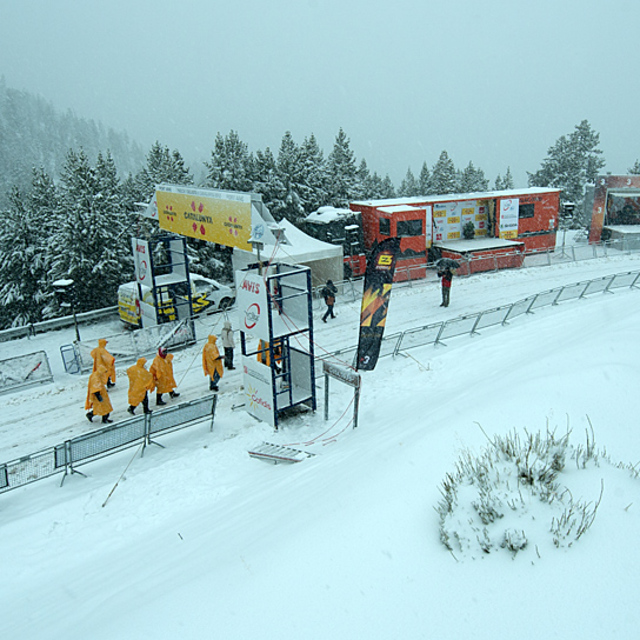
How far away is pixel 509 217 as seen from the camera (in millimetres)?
27297

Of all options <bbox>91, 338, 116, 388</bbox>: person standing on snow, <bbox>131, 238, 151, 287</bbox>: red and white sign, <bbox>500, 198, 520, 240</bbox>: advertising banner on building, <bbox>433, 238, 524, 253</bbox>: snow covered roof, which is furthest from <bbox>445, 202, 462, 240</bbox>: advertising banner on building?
<bbox>91, 338, 116, 388</bbox>: person standing on snow

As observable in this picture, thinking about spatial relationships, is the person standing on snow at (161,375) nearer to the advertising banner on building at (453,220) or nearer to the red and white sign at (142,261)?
the red and white sign at (142,261)

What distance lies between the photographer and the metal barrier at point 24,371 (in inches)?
551

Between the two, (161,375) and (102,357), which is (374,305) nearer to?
(161,375)

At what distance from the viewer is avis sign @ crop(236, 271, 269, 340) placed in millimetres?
10562

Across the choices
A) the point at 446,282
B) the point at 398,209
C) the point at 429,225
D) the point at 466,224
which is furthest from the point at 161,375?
the point at 466,224

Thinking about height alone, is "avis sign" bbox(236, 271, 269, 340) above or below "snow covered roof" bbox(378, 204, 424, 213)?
below

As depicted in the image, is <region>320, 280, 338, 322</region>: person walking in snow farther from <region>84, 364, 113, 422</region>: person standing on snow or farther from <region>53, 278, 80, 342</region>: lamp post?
<region>84, 364, 113, 422</region>: person standing on snow

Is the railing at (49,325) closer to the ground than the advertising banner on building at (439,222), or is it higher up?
closer to the ground

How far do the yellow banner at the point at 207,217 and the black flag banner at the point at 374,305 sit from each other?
116 inches

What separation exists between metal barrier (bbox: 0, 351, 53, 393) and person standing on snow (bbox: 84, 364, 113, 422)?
376cm

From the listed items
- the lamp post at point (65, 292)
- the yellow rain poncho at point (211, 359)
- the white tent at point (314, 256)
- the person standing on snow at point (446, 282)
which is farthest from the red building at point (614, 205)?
the lamp post at point (65, 292)

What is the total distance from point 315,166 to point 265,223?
82.0 feet

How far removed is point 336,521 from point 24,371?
11.0 meters
